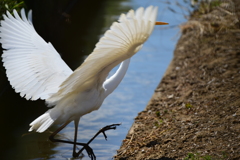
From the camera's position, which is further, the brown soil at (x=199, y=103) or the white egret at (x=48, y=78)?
the brown soil at (x=199, y=103)

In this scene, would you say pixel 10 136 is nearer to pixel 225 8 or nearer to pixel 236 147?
pixel 236 147

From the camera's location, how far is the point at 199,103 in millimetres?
5406

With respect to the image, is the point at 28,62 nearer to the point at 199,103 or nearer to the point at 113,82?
the point at 113,82

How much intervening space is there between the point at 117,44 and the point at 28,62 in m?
1.49

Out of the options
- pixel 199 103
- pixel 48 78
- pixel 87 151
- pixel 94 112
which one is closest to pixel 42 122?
pixel 48 78

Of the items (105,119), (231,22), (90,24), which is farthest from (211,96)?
(90,24)

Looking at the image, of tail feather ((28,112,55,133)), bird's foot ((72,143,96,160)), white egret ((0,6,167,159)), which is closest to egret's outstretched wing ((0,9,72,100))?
white egret ((0,6,167,159))

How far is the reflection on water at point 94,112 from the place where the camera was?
4719 mm

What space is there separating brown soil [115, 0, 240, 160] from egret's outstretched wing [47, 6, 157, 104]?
1104 mm

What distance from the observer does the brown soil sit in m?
4.13

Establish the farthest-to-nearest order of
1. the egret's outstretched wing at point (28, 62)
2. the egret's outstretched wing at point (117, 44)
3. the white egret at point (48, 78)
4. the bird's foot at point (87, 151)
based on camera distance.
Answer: the bird's foot at point (87, 151) → the egret's outstretched wing at point (28, 62) → the white egret at point (48, 78) → the egret's outstretched wing at point (117, 44)

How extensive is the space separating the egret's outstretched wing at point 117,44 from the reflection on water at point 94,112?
3.92 ft

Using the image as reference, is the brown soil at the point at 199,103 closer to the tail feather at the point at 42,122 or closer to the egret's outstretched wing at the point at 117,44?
the tail feather at the point at 42,122

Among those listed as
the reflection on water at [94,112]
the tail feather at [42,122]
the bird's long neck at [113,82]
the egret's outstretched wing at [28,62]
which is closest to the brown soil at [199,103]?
the reflection on water at [94,112]
